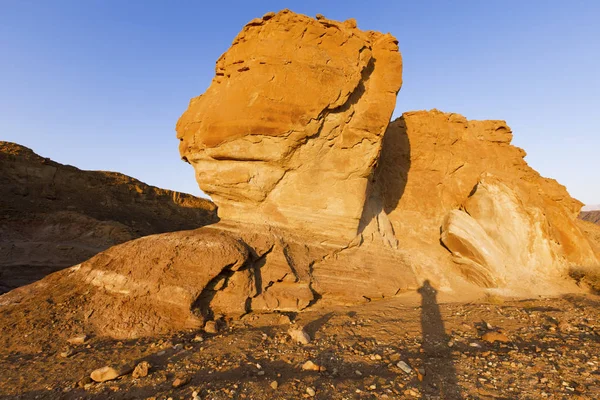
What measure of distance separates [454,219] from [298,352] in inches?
222

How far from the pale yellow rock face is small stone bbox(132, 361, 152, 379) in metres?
3.35

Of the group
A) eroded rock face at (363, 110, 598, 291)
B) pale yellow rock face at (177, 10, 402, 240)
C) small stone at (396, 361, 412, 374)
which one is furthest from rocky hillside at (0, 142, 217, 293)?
eroded rock face at (363, 110, 598, 291)

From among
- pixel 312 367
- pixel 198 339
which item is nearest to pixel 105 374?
pixel 198 339

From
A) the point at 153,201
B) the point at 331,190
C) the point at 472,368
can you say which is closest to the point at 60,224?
the point at 153,201

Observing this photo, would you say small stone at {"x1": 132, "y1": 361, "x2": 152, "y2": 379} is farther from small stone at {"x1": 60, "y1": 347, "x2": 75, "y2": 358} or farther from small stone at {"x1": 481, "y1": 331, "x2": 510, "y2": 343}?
small stone at {"x1": 481, "y1": 331, "x2": 510, "y2": 343}

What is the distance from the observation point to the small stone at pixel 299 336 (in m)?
4.29

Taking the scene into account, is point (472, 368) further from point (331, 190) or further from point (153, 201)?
point (153, 201)

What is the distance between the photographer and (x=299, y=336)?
4352mm

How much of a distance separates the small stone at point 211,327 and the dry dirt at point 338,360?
10 centimetres

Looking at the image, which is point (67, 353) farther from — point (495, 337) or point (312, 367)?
point (495, 337)

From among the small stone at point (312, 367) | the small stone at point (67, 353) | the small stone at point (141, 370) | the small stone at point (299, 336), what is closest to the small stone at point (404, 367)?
the small stone at point (312, 367)

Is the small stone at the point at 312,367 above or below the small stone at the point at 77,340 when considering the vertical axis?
above

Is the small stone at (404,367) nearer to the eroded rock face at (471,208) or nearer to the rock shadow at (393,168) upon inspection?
the eroded rock face at (471,208)

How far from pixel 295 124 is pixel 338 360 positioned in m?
3.95
